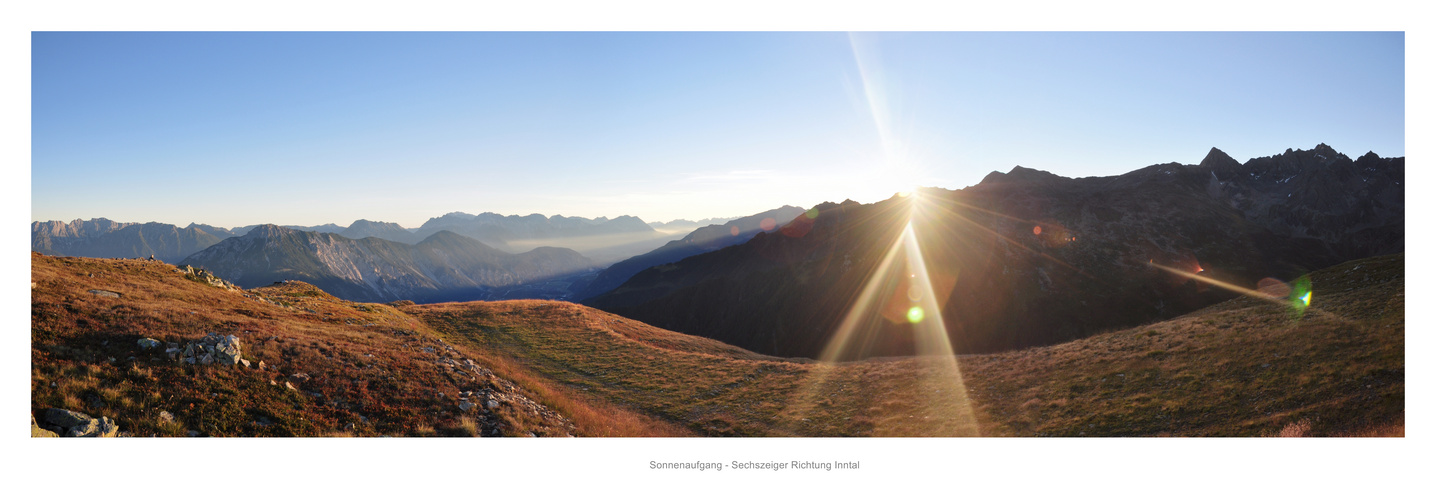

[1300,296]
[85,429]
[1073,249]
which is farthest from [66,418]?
[1073,249]

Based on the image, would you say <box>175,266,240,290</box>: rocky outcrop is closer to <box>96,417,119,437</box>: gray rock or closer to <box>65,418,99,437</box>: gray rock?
<box>65,418,99,437</box>: gray rock

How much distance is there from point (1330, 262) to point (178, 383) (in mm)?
186098

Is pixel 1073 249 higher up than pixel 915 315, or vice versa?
pixel 1073 249

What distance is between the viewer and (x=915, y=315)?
10612 cm

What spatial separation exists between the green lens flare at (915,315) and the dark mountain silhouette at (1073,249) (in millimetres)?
2280

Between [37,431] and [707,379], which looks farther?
[707,379]

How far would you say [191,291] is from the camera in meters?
25.1

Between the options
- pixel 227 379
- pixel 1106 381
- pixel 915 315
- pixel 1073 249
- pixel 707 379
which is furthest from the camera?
pixel 915 315

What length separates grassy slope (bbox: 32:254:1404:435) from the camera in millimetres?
11703

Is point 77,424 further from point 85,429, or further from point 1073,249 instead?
point 1073,249

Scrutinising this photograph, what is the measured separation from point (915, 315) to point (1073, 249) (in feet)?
125

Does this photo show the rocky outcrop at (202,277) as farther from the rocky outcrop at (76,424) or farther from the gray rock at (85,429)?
the gray rock at (85,429)

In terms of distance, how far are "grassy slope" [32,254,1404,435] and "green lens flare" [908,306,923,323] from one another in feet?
249

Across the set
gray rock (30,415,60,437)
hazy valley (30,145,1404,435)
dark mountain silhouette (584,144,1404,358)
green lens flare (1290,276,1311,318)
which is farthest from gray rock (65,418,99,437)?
dark mountain silhouette (584,144,1404,358)
